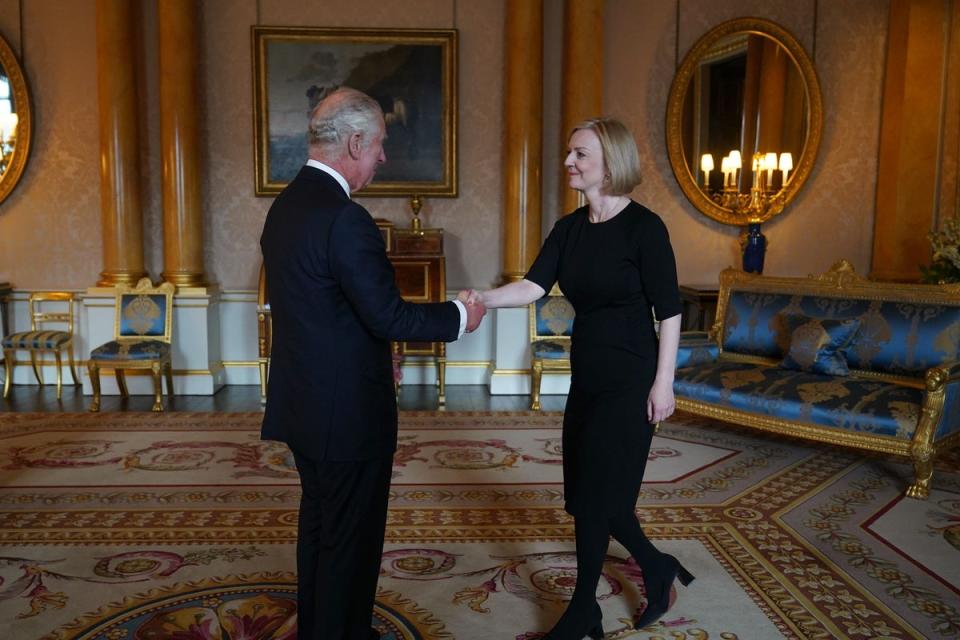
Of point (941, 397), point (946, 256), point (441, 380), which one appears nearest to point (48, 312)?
point (441, 380)

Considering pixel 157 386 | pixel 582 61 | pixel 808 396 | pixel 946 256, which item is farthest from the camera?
pixel 582 61

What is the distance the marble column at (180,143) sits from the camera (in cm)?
655

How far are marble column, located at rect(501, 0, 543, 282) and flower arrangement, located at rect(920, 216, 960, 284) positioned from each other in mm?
2979

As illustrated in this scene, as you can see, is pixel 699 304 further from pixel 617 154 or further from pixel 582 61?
pixel 617 154

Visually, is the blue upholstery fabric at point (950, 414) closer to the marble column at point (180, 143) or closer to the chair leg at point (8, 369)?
the marble column at point (180, 143)

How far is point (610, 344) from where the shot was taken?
245 centimetres

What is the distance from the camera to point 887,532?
364cm

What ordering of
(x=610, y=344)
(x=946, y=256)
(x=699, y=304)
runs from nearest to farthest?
(x=610, y=344)
(x=946, y=256)
(x=699, y=304)

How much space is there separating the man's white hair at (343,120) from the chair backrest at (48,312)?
5579 mm

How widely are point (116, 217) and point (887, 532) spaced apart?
238 inches

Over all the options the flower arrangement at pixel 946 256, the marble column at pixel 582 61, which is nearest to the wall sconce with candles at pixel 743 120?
the marble column at pixel 582 61

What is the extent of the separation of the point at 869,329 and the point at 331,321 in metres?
4.06

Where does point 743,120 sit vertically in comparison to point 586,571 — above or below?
above

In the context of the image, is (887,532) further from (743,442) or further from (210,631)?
(210,631)
